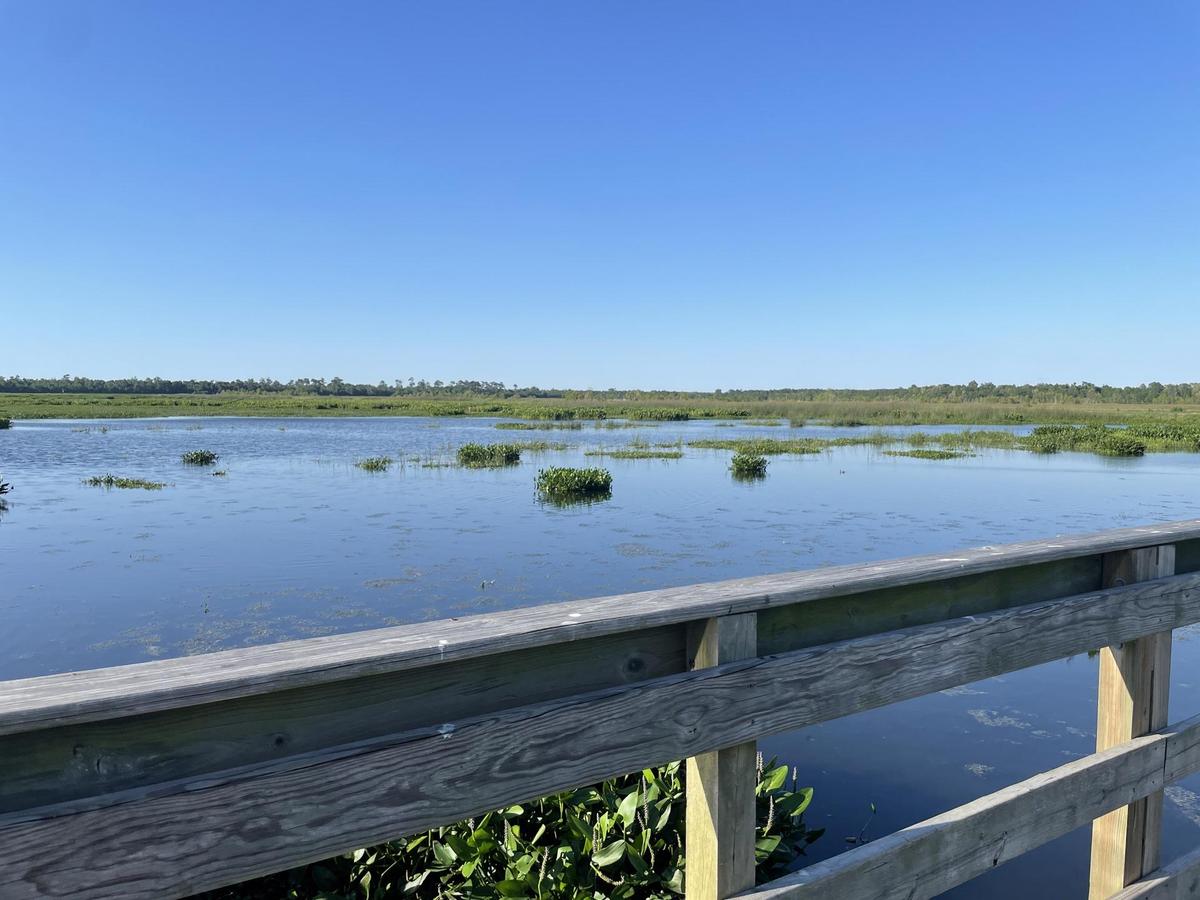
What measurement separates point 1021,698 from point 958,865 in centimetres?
639

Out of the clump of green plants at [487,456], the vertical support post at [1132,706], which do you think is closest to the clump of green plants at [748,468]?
the clump of green plants at [487,456]

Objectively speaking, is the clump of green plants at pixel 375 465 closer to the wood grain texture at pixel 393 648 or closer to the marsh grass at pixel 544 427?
the marsh grass at pixel 544 427

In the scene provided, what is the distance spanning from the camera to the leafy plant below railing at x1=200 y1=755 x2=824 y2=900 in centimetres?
347

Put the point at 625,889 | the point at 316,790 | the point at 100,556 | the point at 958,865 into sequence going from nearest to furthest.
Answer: the point at 316,790, the point at 958,865, the point at 625,889, the point at 100,556

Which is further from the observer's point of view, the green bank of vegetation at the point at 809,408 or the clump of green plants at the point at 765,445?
the green bank of vegetation at the point at 809,408

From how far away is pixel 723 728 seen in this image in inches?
71.1

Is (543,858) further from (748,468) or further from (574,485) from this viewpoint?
(748,468)

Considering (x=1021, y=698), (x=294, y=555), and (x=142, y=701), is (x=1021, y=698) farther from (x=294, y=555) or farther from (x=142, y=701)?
(x=294, y=555)

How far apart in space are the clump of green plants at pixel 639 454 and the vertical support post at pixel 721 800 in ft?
94.7

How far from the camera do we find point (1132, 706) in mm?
2750

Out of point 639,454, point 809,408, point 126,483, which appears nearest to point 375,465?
point 126,483

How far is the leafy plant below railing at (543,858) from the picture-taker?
3473 mm

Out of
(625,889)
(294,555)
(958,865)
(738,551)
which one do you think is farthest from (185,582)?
(958,865)

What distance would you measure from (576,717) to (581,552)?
12.7m
